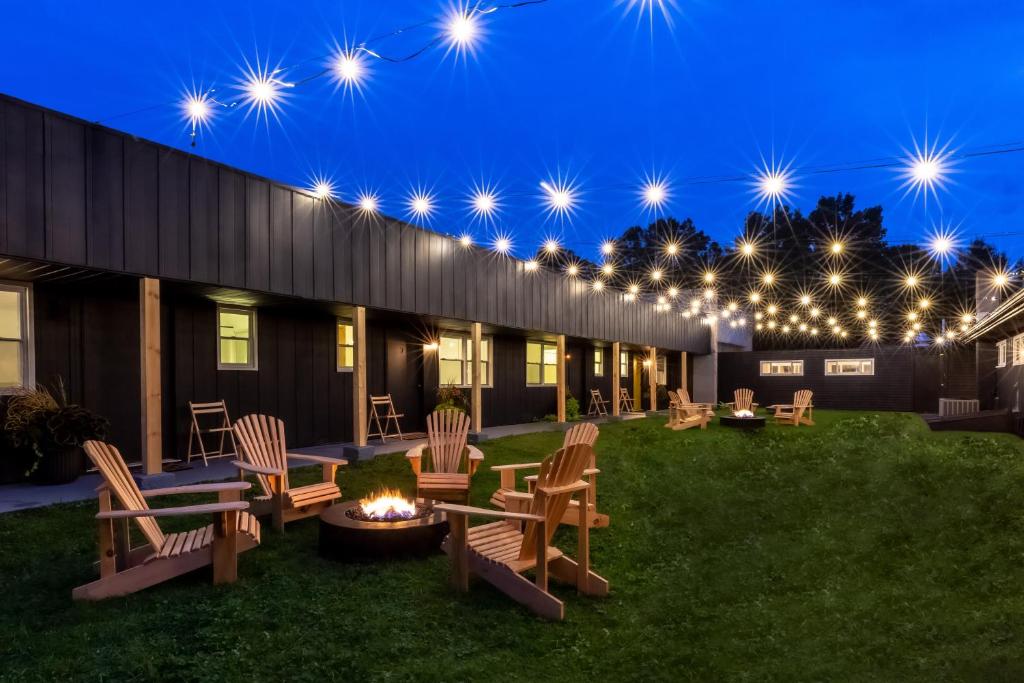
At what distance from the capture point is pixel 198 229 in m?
6.47

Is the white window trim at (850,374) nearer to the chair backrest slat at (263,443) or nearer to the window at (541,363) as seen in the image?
the window at (541,363)

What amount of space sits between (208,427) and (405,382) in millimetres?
3700

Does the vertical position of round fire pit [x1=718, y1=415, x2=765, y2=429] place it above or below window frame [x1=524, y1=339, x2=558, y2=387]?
below

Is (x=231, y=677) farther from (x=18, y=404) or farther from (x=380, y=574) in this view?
(x=18, y=404)

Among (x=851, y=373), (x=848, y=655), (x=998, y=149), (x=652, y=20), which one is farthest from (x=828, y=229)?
(x=848, y=655)

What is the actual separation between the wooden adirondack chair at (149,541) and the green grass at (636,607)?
0.37 feet

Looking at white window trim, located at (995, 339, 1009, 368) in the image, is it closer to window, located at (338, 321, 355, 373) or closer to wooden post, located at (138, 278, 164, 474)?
window, located at (338, 321, 355, 373)

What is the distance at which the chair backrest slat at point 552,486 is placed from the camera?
3.49 metres

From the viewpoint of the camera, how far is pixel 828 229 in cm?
3562

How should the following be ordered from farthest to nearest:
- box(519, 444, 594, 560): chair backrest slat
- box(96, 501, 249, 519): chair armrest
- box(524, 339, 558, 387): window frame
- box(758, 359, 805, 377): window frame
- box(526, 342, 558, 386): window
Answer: box(758, 359, 805, 377): window frame < box(526, 342, 558, 386): window < box(524, 339, 558, 387): window frame < box(519, 444, 594, 560): chair backrest slat < box(96, 501, 249, 519): chair armrest

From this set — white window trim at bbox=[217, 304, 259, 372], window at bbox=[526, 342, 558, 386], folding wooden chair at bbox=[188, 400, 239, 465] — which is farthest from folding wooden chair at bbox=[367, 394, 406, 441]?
window at bbox=[526, 342, 558, 386]

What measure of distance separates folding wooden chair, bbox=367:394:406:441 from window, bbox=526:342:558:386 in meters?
4.43

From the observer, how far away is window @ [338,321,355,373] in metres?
9.95

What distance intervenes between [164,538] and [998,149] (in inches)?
337
